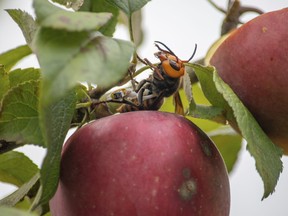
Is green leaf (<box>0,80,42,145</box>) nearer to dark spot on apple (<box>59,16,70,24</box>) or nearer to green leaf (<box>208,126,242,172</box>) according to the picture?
dark spot on apple (<box>59,16,70,24</box>)

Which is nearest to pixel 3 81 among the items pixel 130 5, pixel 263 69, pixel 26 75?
pixel 26 75

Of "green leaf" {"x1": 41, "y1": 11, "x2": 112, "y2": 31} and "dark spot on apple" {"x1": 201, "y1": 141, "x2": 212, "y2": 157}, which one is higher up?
"green leaf" {"x1": 41, "y1": 11, "x2": 112, "y2": 31}

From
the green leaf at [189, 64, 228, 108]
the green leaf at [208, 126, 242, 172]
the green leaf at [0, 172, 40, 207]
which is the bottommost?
the green leaf at [208, 126, 242, 172]

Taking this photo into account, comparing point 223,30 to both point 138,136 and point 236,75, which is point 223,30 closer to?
point 236,75

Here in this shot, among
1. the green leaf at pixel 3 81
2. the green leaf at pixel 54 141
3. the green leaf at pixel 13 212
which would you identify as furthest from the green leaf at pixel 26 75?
the green leaf at pixel 13 212

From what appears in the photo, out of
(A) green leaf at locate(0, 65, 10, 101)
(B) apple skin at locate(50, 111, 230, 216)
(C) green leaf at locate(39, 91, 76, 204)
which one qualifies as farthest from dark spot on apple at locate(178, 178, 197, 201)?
(A) green leaf at locate(0, 65, 10, 101)

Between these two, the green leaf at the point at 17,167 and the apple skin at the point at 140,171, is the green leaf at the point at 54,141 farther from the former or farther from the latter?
the green leaf at the point at 17,167
